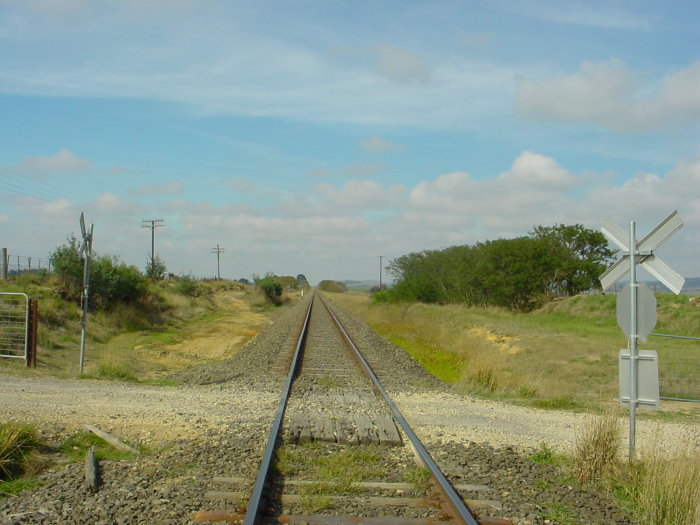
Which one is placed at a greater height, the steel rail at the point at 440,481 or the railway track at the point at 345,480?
the steel rail at the point at 440,481

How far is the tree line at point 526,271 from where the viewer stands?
5472 cm

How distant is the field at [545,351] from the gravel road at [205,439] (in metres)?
1.67

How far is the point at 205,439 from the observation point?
8.86 meters

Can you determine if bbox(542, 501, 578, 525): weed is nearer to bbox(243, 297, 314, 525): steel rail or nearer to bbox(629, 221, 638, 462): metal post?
bbox(629, 221, 638, 462): metal post

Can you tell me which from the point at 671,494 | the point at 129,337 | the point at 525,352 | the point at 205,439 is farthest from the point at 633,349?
the point at 129,337

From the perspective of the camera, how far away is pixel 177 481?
703 centimetres

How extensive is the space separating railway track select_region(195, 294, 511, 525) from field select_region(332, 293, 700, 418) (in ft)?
17.1

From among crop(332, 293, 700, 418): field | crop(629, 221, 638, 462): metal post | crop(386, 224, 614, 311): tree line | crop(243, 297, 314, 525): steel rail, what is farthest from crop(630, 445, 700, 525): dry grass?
crop(386, 224, 614, 311): tree line

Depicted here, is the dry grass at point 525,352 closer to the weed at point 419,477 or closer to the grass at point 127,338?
the weed at point 419,477

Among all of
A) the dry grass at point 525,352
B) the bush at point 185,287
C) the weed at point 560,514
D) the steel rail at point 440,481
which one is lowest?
the dry grass at point 525,352

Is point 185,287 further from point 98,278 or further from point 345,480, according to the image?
point 345,480

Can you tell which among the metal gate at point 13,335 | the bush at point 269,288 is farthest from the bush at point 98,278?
the bush at point 269,288

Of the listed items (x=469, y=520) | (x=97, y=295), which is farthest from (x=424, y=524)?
(x=97, y=295)

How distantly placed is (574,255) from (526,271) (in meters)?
6.61
